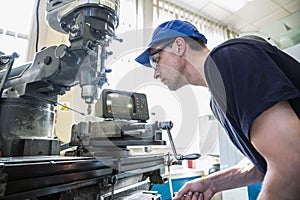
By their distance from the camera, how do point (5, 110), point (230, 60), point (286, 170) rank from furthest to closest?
point (5, 110), point (230, 60), point (286, 170)

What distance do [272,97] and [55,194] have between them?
593mm

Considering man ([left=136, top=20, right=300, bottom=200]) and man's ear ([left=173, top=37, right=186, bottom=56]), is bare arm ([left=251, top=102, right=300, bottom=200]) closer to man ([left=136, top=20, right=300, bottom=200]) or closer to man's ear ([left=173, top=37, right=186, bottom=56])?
man ([left=136, top=20, right=300, bottom=200])

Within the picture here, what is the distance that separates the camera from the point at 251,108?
51 cm

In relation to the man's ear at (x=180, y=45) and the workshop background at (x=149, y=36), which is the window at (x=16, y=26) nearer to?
the workshop background at (x=149, y=36)

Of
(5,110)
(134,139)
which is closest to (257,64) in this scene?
(134,139)

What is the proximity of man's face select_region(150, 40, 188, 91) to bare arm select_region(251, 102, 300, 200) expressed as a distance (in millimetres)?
532

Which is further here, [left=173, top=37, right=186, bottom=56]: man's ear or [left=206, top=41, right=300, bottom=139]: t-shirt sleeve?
→ [left=173, top=37, right=186, bottom=56]: man's ear

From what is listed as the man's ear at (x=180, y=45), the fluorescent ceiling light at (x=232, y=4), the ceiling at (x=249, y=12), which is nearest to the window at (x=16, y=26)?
the man's ear at (x=180, y=45)

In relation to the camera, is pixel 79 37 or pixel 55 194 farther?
pixel 79 37

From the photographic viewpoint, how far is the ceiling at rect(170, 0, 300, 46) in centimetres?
301

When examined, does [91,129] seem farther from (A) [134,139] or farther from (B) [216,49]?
(B) [216,49]

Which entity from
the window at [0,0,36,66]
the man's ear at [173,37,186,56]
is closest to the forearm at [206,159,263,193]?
the man's ear at [173,37,186,56]

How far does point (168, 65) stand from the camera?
102cm

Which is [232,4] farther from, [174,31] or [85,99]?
[85,99]
